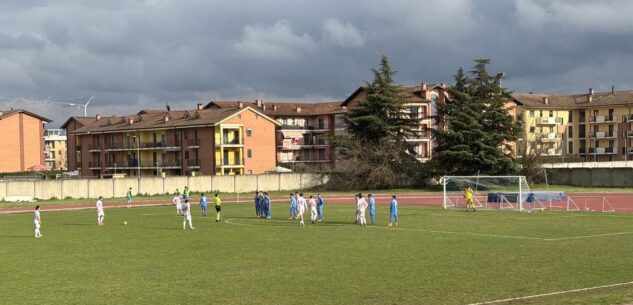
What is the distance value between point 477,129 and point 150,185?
37085 millimetres

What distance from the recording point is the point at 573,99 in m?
128

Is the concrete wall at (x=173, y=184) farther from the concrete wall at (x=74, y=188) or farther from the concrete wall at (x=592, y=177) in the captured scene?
the concrete wall at (x=592, y=177)

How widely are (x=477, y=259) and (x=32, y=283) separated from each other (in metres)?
13.7

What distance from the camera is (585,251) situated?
85.9ft

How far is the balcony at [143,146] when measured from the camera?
347ft

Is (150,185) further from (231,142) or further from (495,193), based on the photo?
(495,193)

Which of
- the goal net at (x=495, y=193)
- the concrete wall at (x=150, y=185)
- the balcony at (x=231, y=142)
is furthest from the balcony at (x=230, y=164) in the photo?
the goal net at (x=495, y=193)

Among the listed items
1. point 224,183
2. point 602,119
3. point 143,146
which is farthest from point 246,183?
point 602,119

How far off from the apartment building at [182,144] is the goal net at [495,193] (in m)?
44.7

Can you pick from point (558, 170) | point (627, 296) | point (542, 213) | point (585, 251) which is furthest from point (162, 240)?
point (558, 170)

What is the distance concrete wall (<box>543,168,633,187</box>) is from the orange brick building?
76.2 m

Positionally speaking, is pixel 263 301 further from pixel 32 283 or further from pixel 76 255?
pixel 76 255

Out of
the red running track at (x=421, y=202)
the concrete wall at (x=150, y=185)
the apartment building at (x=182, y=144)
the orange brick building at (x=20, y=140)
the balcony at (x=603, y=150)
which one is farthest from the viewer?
the balcony at (x=603, y=150)

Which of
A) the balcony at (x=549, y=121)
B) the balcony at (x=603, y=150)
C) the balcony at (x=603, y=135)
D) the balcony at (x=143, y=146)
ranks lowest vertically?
the balcony at (x=603, y=150)
